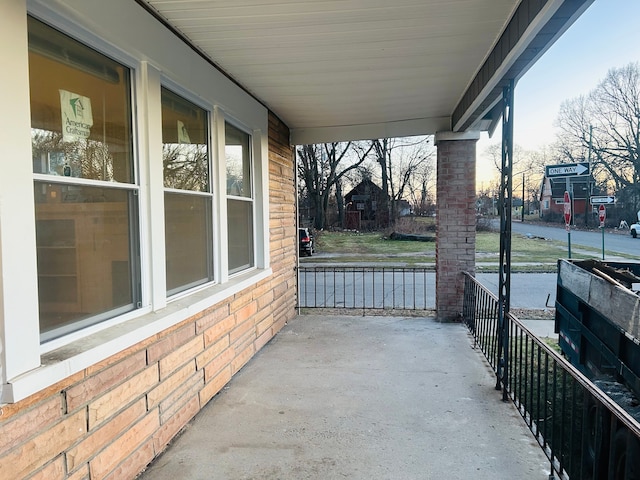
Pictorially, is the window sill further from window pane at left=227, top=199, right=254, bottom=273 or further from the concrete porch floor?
window pane at left=227, top=199, right=254, bottom=273

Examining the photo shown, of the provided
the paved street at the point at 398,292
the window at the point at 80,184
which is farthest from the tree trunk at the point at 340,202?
the window at the point at 80,184

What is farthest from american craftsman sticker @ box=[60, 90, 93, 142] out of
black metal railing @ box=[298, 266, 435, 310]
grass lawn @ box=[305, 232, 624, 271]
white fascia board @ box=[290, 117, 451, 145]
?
grass lawn @ box=[305, 232, 624, 271]

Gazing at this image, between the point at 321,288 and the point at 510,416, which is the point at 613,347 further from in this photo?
the point at 321,288

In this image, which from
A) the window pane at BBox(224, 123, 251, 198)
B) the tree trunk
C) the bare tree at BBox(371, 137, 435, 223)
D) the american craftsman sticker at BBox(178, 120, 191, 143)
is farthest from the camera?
the tree trunk

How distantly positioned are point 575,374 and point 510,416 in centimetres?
122

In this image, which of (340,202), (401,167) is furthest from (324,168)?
(401,167)

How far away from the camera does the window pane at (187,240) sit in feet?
9.75

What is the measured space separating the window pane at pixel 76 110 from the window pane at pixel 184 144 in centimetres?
45

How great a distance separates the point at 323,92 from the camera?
4391 millimetres

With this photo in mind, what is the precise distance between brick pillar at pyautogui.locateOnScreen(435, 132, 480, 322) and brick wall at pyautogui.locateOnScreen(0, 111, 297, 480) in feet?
9.34

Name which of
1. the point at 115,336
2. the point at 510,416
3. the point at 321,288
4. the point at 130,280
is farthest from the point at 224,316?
the point at 321,288

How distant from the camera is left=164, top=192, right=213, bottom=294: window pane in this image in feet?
9.75

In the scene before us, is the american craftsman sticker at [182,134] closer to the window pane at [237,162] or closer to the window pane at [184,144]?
the window pane at [184,144]

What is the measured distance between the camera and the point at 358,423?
3094mm
